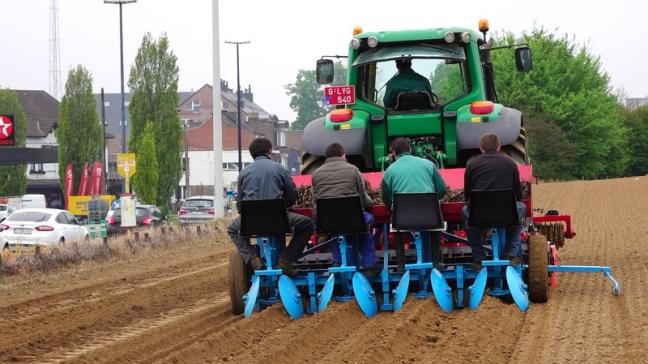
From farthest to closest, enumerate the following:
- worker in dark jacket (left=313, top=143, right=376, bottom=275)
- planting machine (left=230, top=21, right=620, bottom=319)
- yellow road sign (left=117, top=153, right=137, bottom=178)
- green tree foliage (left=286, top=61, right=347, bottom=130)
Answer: green tree foliage (left=286, top=61, right=347, bottom=130)
yellow road sign (left=117, top=153, right=137, bottom=178)
worker in dark jacket (left=313, top=143, right=376, bottom=275)
planting machine (left=230, top=21, right=620, bottom=319)

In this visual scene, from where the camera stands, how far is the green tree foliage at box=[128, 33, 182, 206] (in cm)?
6378

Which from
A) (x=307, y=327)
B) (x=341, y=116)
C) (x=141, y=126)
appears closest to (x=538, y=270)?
(x=307, y=327)

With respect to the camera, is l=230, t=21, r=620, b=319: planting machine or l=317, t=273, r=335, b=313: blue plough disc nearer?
l=317, t=273, r=335, b=313: blue plough disc

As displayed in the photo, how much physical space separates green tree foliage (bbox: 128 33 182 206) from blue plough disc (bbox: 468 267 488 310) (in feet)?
170

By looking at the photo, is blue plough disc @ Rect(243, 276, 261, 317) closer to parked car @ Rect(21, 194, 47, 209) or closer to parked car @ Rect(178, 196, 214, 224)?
parked car @ Rect(178, 196, 214, 224)

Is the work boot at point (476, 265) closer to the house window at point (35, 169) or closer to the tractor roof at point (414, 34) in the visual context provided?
the tractor roof at point (414, 34)

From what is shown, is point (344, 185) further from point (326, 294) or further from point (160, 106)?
point (160, 106)

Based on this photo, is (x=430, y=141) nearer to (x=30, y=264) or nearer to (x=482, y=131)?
(x=482, y=131)

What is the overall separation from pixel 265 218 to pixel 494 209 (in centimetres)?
245

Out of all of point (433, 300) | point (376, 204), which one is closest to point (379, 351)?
point (433, 300)

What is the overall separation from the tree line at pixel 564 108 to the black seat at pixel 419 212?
46.2 m

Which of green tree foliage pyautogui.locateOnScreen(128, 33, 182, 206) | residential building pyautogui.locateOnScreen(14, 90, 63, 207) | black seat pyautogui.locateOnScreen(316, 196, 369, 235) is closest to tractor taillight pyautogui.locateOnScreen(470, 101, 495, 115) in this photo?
black seat pyautogui.locateOnScreen(316, 196, 369, 235)

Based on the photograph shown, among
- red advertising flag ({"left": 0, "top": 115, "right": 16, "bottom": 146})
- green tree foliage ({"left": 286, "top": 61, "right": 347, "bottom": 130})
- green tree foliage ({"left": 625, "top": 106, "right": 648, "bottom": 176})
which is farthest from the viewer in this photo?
green tree foliage ({"left": 286, "top": 61, "right": 347, "bottom": 130})

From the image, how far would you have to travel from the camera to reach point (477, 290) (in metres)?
11.7
